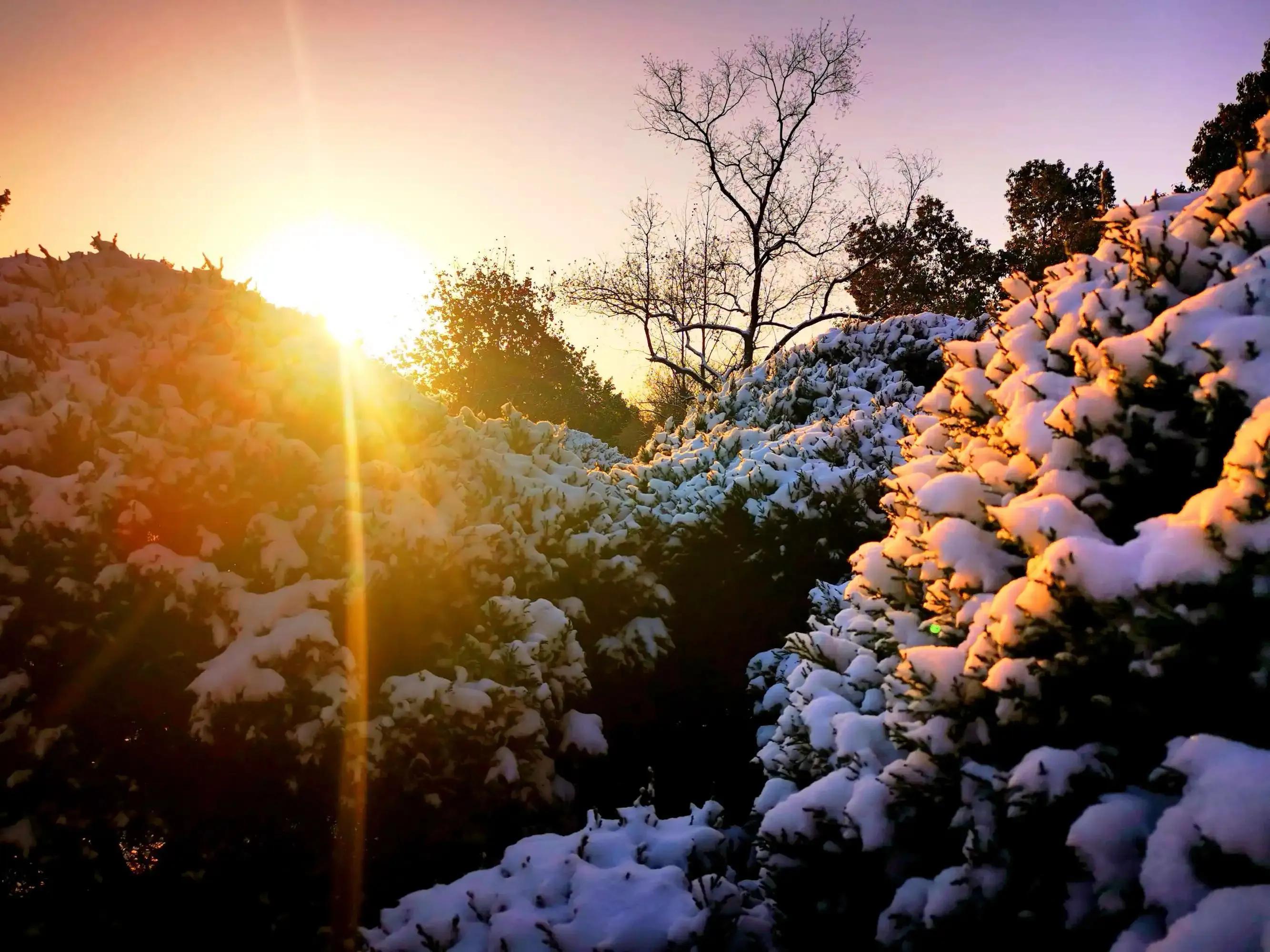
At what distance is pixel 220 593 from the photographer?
4020 mm

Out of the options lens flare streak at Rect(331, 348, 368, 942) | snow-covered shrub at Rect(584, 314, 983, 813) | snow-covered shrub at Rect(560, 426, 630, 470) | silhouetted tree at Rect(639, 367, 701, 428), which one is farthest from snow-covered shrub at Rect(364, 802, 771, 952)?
silhouetted tree at Rect(639, 367, 701, 428)

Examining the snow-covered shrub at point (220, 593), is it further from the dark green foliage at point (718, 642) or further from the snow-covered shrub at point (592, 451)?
the snow-covered shrub at point (592, 451)

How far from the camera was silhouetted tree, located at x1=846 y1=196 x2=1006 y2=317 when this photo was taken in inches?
1200

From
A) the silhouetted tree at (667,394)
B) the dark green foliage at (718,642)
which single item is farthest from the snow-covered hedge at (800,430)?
the silhouetted tree at (667,394)

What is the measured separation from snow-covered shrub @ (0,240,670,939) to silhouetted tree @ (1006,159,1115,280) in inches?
1196

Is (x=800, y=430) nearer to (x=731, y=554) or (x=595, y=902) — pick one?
(x=731, y=554)

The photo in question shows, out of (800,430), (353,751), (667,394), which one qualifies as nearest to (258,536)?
(353,751)

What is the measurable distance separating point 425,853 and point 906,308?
31.3 meters

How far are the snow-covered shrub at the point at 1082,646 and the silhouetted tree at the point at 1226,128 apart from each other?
85.0 feet

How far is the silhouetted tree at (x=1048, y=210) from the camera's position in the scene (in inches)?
1122

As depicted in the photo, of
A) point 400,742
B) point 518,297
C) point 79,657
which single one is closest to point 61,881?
point 79,657

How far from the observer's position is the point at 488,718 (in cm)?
443

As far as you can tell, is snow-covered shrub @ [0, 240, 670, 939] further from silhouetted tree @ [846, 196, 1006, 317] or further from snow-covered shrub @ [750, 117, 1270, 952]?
silhouetted tree @ [846, 196, 1006, 317]

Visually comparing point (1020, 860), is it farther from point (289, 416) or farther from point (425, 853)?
point (289, 416)
